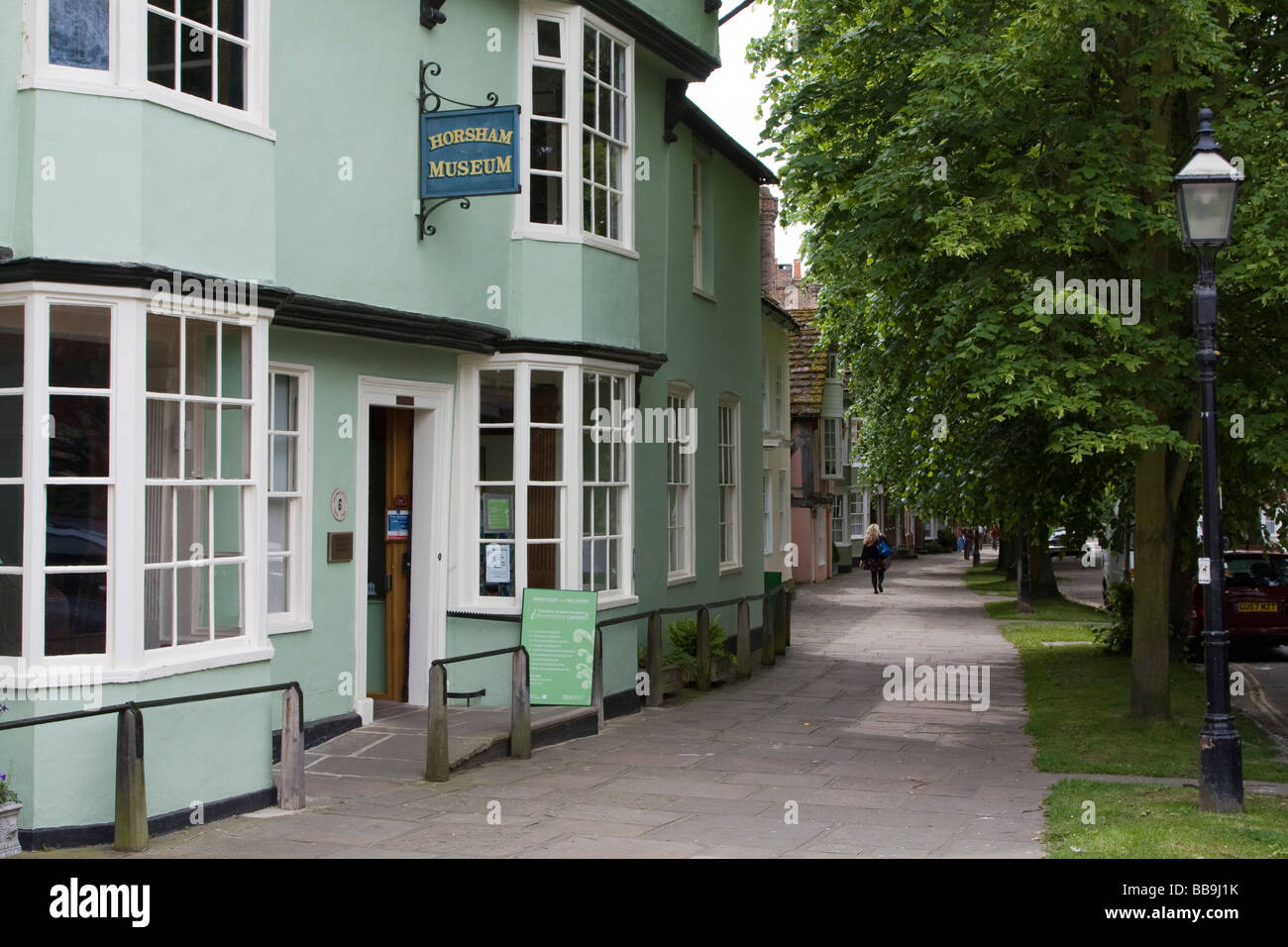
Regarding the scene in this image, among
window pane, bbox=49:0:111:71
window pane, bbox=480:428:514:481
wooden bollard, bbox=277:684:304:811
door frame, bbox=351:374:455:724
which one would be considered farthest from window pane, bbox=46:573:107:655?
window pane, bbox=480:428:514:481

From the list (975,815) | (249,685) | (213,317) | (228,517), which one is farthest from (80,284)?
(975,815)

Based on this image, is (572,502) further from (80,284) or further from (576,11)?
(80,284)

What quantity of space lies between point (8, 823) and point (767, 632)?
13294 mm

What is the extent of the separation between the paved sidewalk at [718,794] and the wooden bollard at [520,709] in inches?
5.4

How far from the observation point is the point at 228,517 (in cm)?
936

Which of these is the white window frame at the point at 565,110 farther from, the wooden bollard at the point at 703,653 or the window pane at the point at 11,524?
the window pane at the point at 11,524

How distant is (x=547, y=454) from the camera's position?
13555 mm

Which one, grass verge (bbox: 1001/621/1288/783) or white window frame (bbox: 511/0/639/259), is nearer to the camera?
grass verge (bbox: 1001/621/1288/783)

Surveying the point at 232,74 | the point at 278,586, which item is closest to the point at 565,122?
the point at 232,74

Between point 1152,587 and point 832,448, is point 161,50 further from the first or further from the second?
point 832,448

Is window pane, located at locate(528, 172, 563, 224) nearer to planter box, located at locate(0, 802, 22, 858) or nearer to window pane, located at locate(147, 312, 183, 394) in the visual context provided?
window pane, located at locate(147, 312, 183, 394)

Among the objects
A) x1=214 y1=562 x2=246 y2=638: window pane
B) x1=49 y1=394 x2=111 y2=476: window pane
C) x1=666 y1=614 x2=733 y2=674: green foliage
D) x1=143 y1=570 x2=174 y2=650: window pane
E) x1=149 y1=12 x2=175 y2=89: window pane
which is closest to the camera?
x1=49 y1=394 x2=111 y2=476: window pane

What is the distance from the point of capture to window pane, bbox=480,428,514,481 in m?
13.4

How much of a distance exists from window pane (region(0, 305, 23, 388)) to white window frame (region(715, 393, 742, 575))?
12208mm
